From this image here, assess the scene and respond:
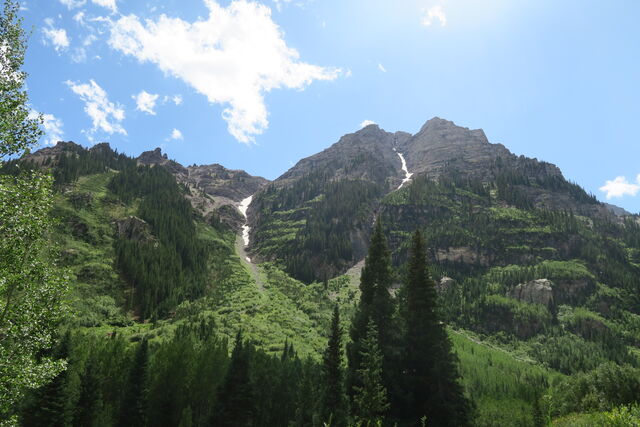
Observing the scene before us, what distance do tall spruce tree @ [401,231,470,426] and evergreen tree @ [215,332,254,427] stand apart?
940 inches

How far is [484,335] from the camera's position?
145 metres

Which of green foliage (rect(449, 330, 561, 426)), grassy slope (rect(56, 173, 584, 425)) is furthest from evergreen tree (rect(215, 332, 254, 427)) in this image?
green foliage (rect(449, 330, 561, 426))

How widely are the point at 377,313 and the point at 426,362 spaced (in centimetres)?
754

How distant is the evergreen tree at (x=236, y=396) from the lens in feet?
158

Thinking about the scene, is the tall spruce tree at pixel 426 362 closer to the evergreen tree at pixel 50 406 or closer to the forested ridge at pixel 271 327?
the forested ridge at pixel 271 327

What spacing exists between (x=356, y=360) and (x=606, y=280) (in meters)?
197

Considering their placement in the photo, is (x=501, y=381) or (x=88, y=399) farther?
(x=501, y=381)

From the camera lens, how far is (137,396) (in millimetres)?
51125

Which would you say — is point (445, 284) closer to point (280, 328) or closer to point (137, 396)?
point (280, 328)

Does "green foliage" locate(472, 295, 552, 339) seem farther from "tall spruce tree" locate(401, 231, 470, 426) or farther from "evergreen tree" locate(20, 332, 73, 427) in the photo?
"evergreen tree" locate(20, 332, 73, 427)

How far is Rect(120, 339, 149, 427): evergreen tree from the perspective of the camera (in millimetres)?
50219

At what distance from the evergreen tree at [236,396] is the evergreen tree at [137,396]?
12.2 meters

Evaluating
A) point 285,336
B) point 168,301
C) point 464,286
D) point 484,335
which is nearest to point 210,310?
point 168,301

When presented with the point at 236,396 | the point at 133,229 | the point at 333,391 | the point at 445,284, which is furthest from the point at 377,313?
the point at 133,229
